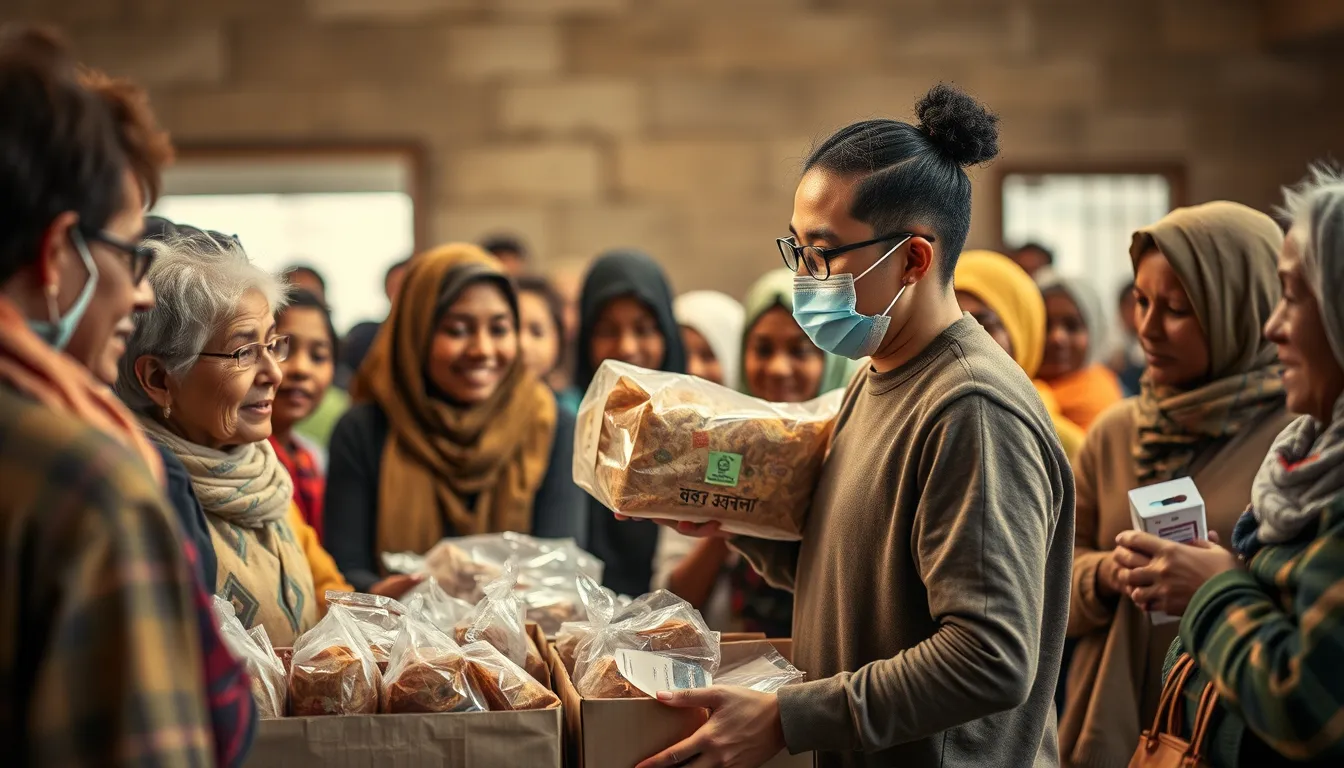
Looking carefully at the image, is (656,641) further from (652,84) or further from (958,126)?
(652,84)

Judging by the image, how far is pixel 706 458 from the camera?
205cm


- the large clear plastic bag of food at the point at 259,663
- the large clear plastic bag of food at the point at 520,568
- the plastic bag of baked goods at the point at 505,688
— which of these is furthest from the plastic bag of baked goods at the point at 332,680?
the large clear plastic bag of food at the point at 520,568

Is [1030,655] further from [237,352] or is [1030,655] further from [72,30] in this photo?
[72,30]

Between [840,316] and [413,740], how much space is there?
0.86 meters

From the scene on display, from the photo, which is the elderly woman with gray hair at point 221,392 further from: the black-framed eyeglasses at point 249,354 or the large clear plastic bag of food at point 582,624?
the large clear plastic bag of food at point 582,624

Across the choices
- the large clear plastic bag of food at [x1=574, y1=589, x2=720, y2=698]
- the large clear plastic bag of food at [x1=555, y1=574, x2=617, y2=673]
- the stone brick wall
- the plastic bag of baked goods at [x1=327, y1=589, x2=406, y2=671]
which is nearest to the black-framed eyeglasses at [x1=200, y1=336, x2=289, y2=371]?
the plastic bag of baked goods at [x1=327, y1=589, x2=406, y2=671]

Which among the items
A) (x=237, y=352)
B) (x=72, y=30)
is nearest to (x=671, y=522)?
(x=237, y=352)

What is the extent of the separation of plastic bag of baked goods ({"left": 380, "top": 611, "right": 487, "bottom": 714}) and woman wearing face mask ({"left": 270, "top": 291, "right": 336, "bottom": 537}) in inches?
57.4

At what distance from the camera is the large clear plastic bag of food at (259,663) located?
1.77m

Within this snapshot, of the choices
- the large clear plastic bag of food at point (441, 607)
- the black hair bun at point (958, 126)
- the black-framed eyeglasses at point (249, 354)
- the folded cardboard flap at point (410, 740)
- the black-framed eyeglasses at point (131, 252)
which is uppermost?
the black hair bun at point (958, 126)

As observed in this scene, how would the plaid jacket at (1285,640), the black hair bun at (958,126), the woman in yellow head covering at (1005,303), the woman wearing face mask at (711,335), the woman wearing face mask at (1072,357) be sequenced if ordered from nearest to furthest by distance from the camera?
the plaid jacket at (1285,640) → the black hair bun at (958,126) → the woman in yellow head covering at (1005,303) → the woman wearing face mask at (1072,357) → the woman wearing face mask at (711,335)

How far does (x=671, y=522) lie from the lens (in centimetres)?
216

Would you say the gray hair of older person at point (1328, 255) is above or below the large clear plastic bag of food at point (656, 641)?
above

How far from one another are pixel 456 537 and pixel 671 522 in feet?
3.72
